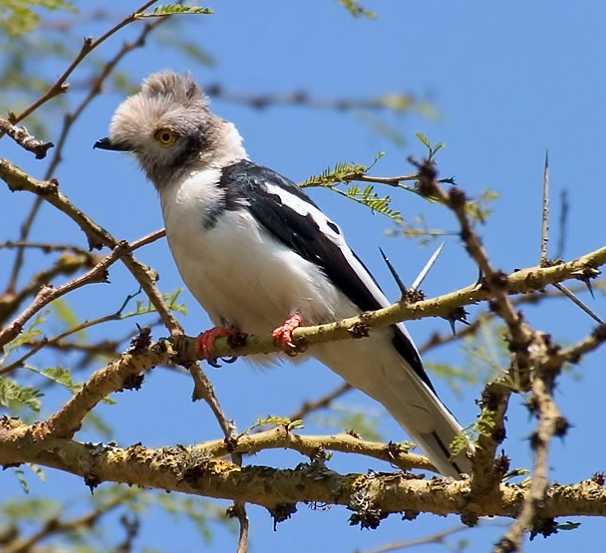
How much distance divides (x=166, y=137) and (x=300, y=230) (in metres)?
1.15

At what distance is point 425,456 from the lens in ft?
16.6

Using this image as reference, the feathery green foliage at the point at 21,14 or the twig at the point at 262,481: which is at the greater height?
the feathery green foliage at the point at 21,14

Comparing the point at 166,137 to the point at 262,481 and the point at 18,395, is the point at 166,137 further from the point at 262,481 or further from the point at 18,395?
the point at 262,481

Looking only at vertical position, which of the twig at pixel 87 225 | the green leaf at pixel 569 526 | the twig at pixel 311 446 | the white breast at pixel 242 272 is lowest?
the green leaf at pixel 569 526

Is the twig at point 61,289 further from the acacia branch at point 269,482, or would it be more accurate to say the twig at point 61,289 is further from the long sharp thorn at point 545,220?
the long sharp thorn at point 545,220

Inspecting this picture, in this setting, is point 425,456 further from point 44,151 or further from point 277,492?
point 44,151

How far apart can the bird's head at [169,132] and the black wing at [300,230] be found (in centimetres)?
45

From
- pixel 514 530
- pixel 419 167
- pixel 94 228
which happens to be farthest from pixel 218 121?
pixel 514 530

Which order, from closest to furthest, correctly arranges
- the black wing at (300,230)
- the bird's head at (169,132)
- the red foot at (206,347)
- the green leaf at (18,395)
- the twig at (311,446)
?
the red foot at (206,347)
the twig at (311,446)
the green leaf at (18,395)
the black wing at (300,230)
the bird's head at (169,132)

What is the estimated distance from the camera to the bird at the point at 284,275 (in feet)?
16.9

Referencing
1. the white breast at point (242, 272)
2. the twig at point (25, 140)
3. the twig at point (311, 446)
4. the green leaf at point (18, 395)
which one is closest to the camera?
the twig at point (25, 140)

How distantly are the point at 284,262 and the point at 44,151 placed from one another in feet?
4.64

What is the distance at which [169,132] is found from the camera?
6.07 m

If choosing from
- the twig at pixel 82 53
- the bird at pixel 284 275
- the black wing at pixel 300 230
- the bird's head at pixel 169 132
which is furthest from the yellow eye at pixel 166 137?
the twig at pixel 82 53
